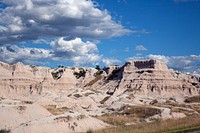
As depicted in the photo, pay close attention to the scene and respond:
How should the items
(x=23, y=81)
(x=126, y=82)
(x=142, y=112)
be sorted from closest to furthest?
1. (x=142, y=112)
2. (x=23, y=81)
3. (x=126, y=82)

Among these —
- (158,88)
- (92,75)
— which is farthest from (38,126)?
(92,75)

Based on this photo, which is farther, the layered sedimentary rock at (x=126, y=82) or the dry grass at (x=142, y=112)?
the layered sedimentary rock at (x=126, y=82)

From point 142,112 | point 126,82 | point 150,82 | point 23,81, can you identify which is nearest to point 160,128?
point 142,112

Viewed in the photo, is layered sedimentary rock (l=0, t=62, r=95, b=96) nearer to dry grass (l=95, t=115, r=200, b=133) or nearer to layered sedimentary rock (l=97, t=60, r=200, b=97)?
layered sedimentary rock (l=97, t=60, r=200, b=97)

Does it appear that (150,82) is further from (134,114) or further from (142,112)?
(134,114)

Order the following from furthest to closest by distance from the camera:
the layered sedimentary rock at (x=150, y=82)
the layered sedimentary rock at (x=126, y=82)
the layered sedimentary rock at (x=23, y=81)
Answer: the layered sedimentary rock at (x=150, y=82) < the layered sedimentary rock at (x=126, y=82) < the layered sedimentary rock at (x=23, y=81)

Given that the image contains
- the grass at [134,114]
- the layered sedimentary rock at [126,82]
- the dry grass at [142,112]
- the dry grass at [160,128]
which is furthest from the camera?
the layered sedimentary rock at [126,82]

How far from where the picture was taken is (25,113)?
4044 cm

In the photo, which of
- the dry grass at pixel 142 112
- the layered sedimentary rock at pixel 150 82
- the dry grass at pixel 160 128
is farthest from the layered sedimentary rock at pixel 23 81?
the dry grass at pixel 160 128

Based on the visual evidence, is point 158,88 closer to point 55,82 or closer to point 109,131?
point 55,82

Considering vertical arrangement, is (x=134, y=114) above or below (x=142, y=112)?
below

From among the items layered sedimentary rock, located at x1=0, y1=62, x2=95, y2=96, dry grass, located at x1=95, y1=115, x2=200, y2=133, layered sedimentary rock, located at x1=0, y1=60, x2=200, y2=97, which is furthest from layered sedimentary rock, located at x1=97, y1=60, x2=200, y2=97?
dry grass, located at x1=95, y1=115, x2=200, y2=133

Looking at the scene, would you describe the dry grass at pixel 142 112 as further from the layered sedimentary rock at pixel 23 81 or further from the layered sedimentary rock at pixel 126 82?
the layered sedimentary rock at pixel 23 81

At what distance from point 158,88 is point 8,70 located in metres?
48.9
